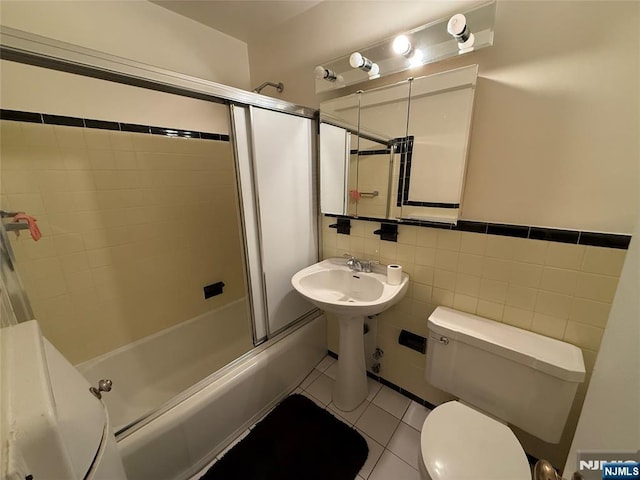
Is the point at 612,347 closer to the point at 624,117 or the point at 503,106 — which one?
the point at 624,117

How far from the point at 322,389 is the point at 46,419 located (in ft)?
4.96

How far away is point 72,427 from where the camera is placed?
20.6 inches

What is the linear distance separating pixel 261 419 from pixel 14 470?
4.52ft

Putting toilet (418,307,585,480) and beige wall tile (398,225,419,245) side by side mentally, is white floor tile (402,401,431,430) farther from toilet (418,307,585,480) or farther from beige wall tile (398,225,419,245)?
beige wall tile (398,225,419,245)

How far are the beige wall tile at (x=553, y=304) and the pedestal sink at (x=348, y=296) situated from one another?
0.54 meters

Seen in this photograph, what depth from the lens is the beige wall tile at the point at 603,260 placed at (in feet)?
2.87

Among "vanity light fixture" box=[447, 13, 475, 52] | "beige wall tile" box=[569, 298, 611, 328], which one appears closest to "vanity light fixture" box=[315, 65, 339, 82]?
"vanity light fixture" box=[447, 13, 475, 52]

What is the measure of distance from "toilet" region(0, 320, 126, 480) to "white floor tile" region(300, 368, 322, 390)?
1.11 metres

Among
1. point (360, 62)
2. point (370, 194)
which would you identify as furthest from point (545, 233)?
point (360, 62)

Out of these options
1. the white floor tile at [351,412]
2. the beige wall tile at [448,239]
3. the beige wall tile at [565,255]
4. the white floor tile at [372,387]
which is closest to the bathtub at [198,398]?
the white floor tile at [351,412]

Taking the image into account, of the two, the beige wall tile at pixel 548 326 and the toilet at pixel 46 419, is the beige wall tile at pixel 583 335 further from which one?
the toilet at pixel 46 419

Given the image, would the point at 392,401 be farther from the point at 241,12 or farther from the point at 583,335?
the point at 241,12

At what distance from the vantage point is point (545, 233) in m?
0.99

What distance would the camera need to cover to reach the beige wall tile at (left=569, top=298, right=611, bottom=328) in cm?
93
